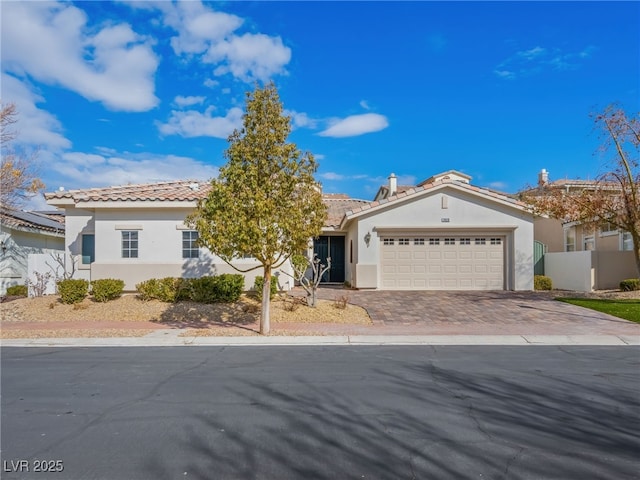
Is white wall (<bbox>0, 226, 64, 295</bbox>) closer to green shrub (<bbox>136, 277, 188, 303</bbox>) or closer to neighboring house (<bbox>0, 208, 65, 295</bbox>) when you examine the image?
neighboring house (<bbox>0, 208, 65, 295</bbox>)

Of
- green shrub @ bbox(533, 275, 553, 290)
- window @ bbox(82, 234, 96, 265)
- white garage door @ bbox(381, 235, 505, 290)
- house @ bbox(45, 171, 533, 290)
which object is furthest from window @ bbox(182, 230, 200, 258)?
green shrub @ bbox(533, 275, 553, 290)

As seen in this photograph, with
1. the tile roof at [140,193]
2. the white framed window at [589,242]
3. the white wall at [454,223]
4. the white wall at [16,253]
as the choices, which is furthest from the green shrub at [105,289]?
the white framed window at [589,242]

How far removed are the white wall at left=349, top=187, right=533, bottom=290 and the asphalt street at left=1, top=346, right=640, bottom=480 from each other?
996 centimetres

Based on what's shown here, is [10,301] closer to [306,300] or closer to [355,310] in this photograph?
[306,300]

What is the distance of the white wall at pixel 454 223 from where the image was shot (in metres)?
18.7

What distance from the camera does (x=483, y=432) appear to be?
4.96 m

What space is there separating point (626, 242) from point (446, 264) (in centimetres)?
878

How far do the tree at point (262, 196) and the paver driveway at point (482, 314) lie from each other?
12.8 ft

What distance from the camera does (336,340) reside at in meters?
10.8

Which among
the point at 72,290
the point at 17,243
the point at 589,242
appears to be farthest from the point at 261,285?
the point at 589,242

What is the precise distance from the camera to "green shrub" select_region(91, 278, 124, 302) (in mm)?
15602

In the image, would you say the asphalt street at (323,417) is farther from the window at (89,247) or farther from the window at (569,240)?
the window at (569,240)

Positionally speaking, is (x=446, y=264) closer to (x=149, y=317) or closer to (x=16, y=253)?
(x=149, y=317)

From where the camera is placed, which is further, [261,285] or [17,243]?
[17,243]
